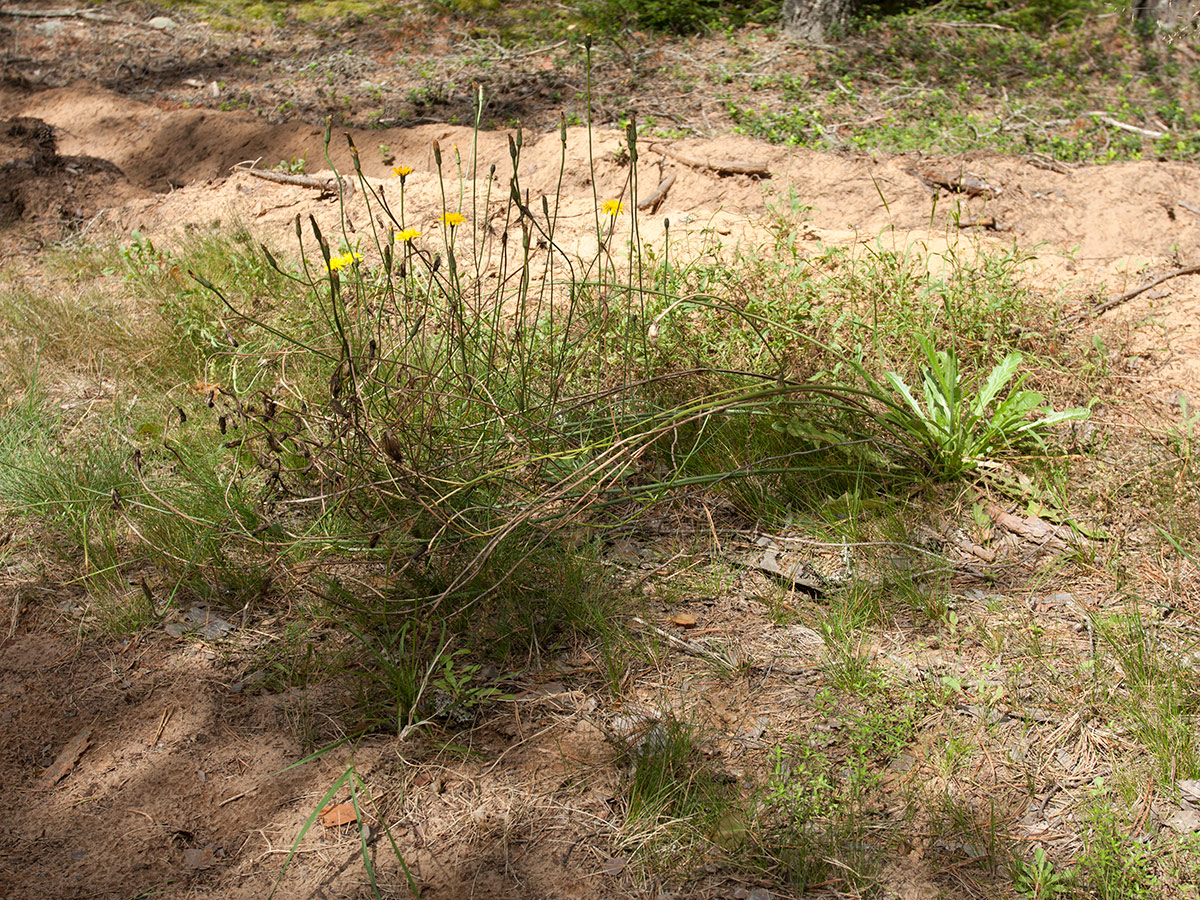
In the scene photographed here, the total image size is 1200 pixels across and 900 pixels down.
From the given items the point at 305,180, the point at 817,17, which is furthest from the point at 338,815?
the point at 817,17

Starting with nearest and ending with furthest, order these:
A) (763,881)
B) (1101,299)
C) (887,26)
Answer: (763,881) → (1101,299) → (887,26)

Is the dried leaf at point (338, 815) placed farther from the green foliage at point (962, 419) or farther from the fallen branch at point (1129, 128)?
the fallen branch at point (1129, 128)

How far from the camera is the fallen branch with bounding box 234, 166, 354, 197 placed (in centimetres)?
487

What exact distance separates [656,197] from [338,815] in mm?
3482

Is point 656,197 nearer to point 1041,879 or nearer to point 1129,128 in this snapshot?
point 1129,128

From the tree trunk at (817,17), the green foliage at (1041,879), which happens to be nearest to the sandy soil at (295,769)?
the green foliage at (1041,879)

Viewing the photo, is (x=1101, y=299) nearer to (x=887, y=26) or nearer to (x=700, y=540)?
(x=700, y=540)

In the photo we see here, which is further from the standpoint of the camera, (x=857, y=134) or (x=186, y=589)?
(x=857, y=134)

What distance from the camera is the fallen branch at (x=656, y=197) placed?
15.1 feet

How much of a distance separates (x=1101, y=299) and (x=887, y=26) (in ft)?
13.5

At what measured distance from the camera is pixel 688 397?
3143 millimetres

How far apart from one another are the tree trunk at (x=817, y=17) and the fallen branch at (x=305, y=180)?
12.1ft

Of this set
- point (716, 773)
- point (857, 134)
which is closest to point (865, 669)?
point (716, 773)

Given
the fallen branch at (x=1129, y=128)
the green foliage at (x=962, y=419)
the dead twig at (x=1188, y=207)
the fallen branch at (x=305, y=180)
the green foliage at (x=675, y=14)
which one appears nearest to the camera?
the green foliage at (x=962, y=419)
